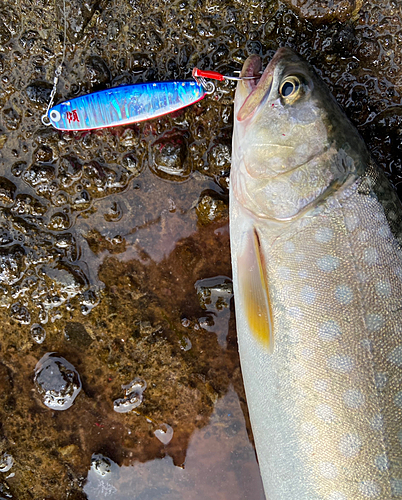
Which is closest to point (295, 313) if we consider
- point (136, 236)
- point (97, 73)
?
point (136, 236)

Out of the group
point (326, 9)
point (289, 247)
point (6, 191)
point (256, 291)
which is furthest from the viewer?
point (6, 191)

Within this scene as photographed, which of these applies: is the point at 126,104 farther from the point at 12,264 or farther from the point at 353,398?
the point at 353,398

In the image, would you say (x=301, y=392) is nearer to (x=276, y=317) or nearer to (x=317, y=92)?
(x=276, y=317)

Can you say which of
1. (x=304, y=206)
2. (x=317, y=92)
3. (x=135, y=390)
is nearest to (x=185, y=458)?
(x=135, y=390)

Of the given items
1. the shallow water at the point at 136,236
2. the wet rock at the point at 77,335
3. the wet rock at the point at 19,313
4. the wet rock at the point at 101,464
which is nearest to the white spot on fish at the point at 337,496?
the shallow water at the point at 136,236

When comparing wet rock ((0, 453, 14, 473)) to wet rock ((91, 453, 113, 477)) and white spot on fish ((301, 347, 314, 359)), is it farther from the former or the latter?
white spot on fish ((301, 347, 314, 359))

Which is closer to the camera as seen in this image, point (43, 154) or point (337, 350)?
point (337, 350)

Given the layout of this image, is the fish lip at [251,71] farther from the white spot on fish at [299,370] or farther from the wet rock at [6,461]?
the wet rock at [6,461]
